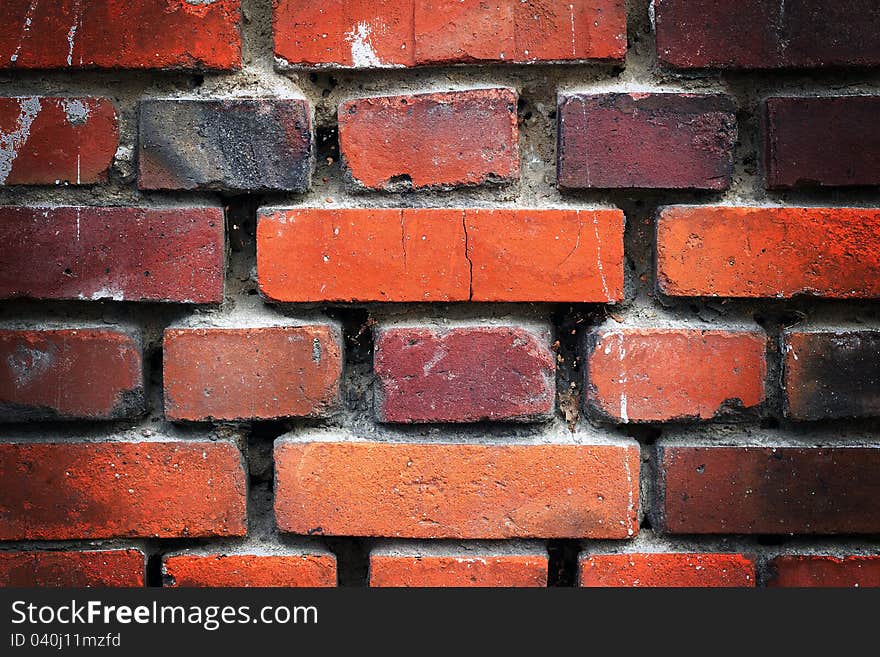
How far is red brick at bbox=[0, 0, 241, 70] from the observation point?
0.67 metres

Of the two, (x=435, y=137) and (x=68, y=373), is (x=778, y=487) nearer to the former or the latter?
(x=435, y=137)

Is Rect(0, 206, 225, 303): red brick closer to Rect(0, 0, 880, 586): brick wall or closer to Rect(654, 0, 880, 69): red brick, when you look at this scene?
Rect(0, 0, 880, 586): brick wall

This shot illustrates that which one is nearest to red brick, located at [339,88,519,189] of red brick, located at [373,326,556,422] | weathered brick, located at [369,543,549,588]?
red brick, located at [373,326,556,422]

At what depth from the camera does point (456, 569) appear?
2.27ft

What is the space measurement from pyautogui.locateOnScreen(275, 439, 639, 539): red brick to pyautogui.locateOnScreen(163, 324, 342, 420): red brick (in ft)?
0.16

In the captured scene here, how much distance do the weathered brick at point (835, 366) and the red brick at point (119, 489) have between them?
59cm

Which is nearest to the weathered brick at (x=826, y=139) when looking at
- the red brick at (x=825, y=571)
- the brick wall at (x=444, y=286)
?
the brick wall at (x=444, y=286)

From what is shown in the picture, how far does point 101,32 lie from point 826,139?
2.43ft

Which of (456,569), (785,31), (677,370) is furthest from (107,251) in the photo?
(785,31)

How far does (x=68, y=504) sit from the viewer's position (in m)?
0.69

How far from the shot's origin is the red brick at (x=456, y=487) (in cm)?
68

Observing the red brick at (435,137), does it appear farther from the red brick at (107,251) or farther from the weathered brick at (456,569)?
the weathered brick at (456,569)

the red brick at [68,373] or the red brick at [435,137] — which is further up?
the red brick at [435,137]

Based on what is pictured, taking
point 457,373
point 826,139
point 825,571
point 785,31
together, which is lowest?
point 825,571
